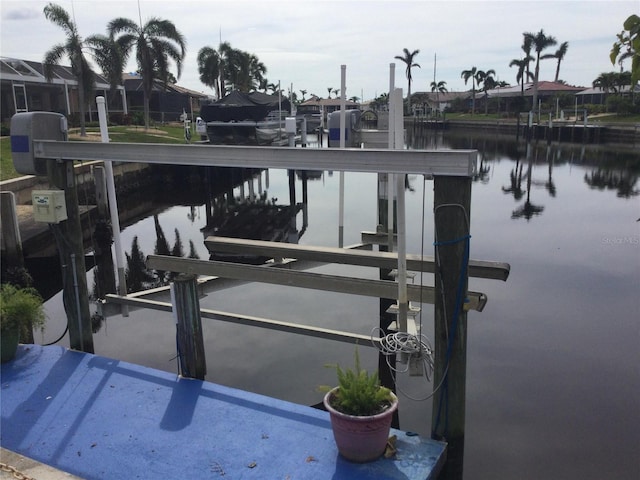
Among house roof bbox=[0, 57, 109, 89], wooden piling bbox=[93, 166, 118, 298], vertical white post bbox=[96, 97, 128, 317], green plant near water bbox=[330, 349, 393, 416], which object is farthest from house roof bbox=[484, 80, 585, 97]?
green plant near water bbox=[330, 349, 393, 416]

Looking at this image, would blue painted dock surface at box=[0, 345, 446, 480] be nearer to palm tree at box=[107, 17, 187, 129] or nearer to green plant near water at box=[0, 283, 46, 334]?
green plant near water at box=[0, 283, 46, 334]

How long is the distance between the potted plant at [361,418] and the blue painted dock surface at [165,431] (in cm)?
10

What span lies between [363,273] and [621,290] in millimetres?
5073

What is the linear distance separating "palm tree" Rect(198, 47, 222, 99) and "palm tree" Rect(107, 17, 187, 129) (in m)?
18.0

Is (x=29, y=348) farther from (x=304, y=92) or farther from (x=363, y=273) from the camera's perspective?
(x=304, y=92)

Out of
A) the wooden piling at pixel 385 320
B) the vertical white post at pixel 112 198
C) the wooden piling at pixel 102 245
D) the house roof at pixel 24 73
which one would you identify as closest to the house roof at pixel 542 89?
the house roof at pixel 24 73

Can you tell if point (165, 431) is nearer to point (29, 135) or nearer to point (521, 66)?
point (29, 135)

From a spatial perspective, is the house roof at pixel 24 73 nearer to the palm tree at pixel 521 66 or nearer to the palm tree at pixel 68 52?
the palm tree at pixel 68 52

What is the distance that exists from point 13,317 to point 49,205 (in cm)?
124

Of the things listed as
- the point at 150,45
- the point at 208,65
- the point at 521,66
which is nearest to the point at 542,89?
the point at 521,66

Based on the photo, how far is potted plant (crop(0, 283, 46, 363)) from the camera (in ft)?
18.1

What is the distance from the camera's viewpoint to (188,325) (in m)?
5.43

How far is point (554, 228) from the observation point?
644 inches

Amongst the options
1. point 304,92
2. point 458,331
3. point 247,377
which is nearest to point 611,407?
point 458,331
